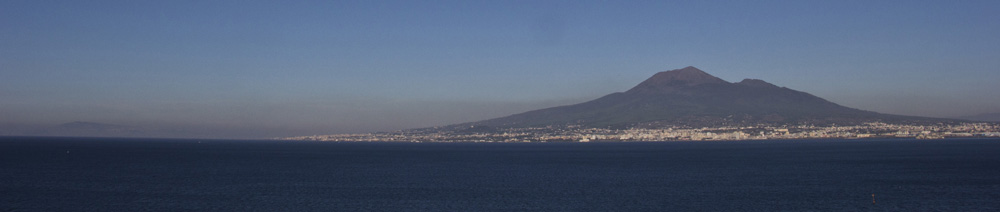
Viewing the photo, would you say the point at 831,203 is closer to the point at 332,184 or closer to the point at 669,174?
the point at 669,174

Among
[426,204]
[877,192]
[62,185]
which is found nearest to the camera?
[426,204]

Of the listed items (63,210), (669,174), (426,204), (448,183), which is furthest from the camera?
(669,174)

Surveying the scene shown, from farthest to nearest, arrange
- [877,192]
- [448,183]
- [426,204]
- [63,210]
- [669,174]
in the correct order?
[669,174], [448,183], [877,192], [426,204], [63,210]

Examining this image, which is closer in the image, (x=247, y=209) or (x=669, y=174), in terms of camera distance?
(x=247, y=209)

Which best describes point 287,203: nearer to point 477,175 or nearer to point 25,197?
point 25,197

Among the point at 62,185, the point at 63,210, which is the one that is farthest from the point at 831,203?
the point at 62,185

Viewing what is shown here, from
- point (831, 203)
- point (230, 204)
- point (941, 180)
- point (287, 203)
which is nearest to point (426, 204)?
point (287, 203)

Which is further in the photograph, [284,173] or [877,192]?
[284,173]

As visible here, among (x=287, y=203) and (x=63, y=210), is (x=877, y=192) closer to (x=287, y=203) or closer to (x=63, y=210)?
(x=287, y=203)

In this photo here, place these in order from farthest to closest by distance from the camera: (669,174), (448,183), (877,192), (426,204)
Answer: (669,174), (448,183), (877,192), (426,204)
